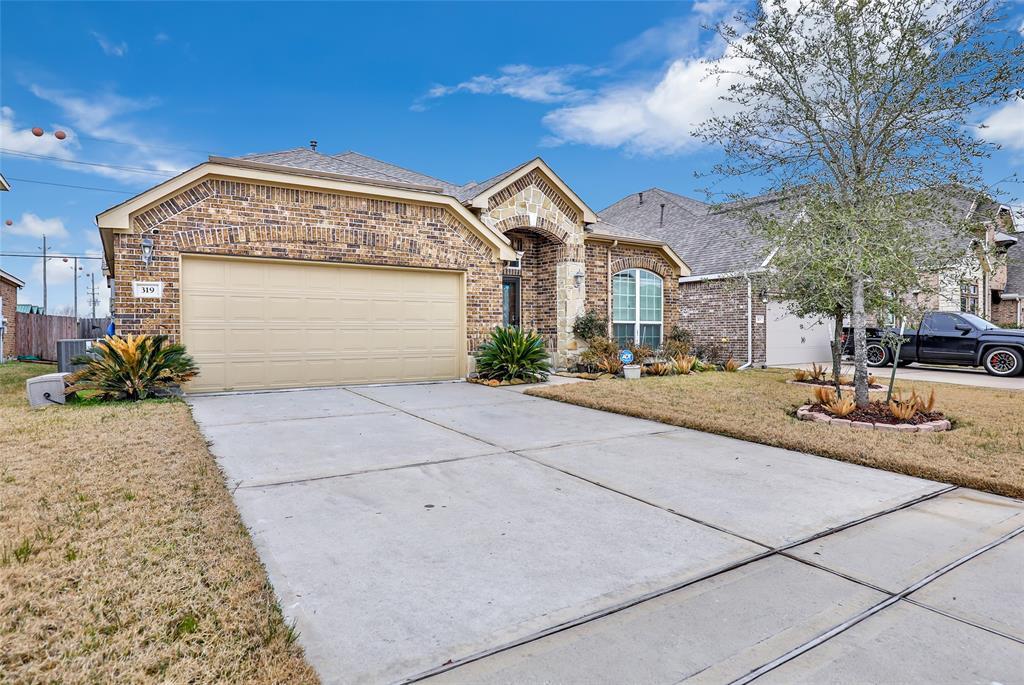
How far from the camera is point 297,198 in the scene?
1005 centimetres

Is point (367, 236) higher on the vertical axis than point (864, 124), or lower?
lower

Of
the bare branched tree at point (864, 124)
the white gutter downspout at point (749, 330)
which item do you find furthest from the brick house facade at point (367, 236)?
the bare branched tree at point (864, 124)

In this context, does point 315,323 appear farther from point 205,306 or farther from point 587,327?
point 587,327

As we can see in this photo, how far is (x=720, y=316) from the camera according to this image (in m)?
17.0

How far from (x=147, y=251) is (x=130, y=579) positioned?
25.6ft

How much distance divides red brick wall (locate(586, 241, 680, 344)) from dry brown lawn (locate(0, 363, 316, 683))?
11091mm

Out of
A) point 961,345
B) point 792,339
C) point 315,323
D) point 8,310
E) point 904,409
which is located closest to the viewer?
point 904,409

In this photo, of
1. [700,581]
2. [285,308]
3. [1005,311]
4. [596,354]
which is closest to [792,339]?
[596,354]

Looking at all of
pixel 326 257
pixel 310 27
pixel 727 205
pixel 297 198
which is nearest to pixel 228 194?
pixel 297 198

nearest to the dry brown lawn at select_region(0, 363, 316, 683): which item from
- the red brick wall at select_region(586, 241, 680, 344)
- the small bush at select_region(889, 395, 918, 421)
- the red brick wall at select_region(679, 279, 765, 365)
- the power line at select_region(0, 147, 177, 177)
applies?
the small bush at select_region(889, 395, 918, 421)

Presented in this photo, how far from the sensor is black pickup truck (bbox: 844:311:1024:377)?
14.1 m

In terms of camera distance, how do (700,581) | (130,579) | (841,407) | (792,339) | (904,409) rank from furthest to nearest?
(792,339) → (841,407) → (904,409) → (700,581) → (130,579)

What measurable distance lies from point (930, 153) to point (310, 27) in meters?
13.8

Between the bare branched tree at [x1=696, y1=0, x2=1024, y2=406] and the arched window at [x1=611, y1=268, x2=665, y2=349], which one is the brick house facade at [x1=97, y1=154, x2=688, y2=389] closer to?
the arched window at [x1=611, y1=268, x2=665, y2=349]
